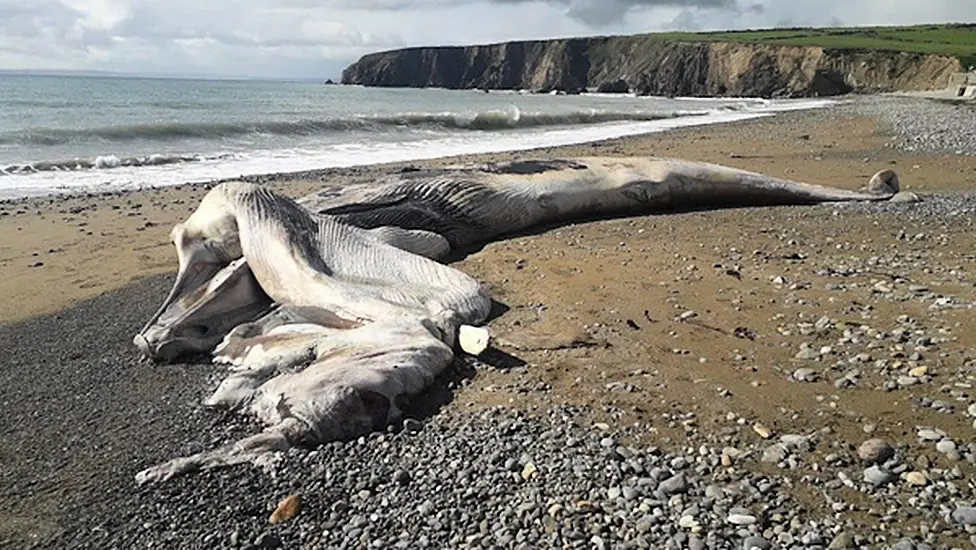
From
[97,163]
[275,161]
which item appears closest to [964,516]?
[275,161]

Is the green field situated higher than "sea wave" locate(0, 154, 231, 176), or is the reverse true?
the green field

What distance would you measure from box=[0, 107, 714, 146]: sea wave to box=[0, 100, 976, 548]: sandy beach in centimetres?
1641

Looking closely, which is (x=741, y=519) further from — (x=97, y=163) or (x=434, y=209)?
(x=97, y=163)

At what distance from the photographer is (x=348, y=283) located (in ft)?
16.8

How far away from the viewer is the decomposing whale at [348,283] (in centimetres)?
389

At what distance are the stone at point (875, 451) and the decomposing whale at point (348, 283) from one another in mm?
2013

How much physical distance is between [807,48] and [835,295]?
270 feet

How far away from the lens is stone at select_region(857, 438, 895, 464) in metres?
3.21

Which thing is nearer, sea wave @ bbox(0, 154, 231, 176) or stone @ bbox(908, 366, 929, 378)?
stone @ bbox(908, 366, 929, 378)

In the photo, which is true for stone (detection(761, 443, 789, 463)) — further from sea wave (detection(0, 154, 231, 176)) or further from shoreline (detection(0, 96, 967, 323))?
sea wave (detection(0, 154, 231, 176))

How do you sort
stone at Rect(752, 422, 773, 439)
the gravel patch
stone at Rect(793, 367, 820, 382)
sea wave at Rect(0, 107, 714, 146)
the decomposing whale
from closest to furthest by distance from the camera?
stone at Rect(752, 422, 773, 439) → the decomposing whale → stone at Rect(793, 367, 820, 382) → the gravel patch → sea wave at Rect(0, 107, 714, 146)

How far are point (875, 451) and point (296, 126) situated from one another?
2606 centimetres

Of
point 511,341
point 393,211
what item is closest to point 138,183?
point 393,211

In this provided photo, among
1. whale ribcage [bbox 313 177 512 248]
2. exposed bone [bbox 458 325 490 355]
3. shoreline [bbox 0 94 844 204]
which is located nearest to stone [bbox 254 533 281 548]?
exposed bone [bbox 458 325 490 355]
